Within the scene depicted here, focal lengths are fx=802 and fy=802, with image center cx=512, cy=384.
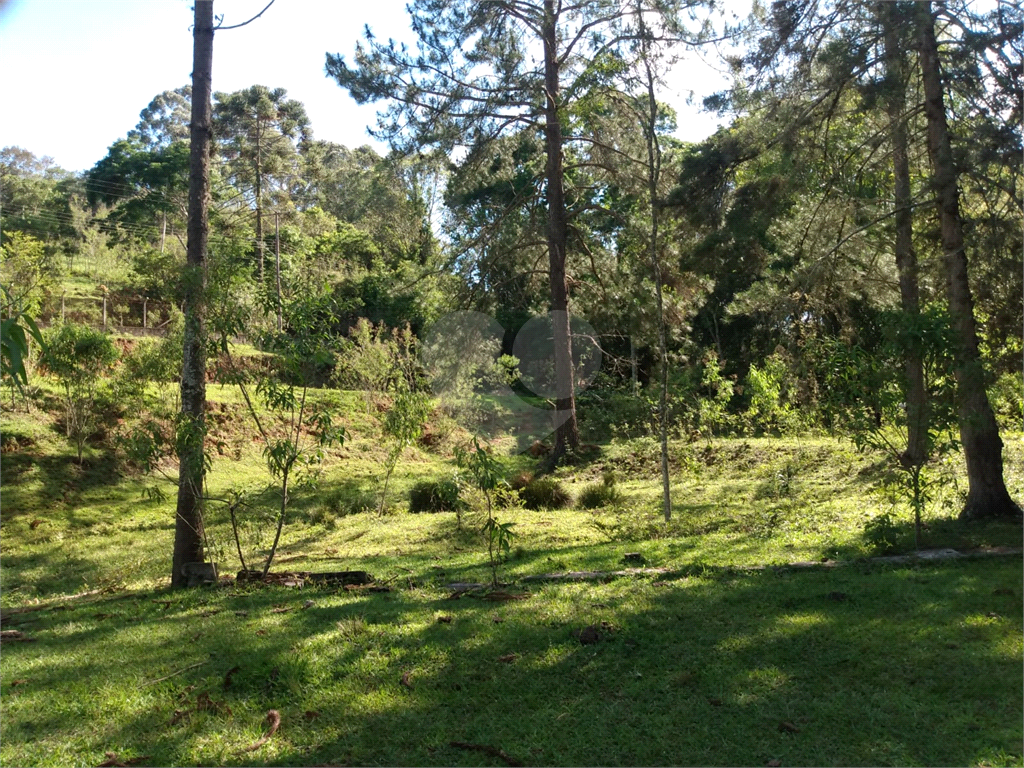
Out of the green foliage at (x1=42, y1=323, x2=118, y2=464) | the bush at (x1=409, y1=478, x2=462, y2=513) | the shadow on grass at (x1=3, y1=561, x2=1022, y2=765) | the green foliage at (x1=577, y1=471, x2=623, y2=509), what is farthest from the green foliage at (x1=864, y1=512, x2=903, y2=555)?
the green foliage at (x1=42, y1=323, x2=118, y2=464)

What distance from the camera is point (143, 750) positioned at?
411 centimetres

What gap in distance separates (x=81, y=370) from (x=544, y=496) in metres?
9.32

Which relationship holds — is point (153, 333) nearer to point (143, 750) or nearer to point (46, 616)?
point (46, 616)

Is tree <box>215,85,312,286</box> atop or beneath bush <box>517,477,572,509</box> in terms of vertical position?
atop

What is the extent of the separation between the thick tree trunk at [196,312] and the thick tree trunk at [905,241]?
22.2 ft

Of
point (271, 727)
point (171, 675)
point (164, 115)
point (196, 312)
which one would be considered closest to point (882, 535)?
point (271, 727)

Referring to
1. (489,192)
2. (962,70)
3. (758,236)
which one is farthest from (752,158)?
(489,192)

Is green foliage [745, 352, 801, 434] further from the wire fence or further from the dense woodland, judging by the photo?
the wire fence

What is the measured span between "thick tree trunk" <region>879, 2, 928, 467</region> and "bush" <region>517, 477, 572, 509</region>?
620cm

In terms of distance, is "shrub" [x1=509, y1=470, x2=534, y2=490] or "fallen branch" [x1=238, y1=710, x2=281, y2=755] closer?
"fallen branch" [x1=238, y1=710, x2=281, y2=755]

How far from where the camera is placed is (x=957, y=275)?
8.77m

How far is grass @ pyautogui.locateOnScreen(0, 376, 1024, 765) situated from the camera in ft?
13.3

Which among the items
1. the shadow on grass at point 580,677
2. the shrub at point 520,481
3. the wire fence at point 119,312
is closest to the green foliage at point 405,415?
the shrub at point 520,481

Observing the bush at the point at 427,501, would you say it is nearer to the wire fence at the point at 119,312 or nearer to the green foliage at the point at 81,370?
the green foliage at the point at 81,370
